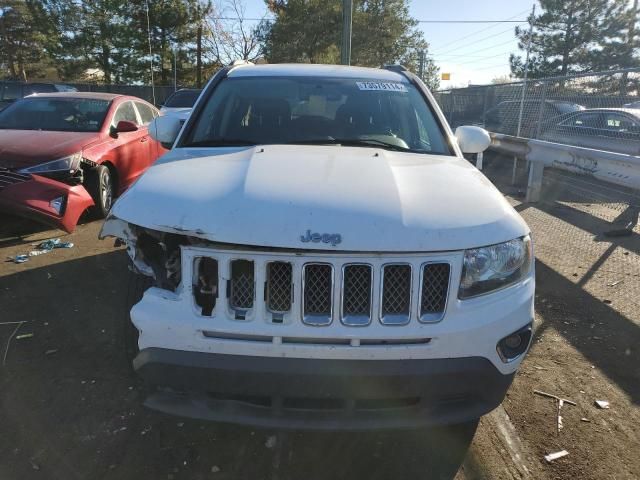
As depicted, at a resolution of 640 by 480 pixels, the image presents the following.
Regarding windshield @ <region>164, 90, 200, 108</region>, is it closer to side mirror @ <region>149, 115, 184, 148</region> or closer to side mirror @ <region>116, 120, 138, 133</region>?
side mirror @ <region>116, 120, 138, 133</region>

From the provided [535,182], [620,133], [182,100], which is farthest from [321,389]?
[182,100]

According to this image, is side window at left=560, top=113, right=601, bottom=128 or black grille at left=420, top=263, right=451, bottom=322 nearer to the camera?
black grille at left=420, top=263, right=451, bottom=322

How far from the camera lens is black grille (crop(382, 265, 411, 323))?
1.96 m

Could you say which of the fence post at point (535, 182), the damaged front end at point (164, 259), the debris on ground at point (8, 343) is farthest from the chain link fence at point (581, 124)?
the debris on ground at point (8, 343)

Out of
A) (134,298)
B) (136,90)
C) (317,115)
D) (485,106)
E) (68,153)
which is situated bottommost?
(134,298)

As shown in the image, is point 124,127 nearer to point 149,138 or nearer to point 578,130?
point 149,138

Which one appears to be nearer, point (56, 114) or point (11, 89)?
point (56, 114)

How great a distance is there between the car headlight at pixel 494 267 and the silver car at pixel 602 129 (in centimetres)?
657

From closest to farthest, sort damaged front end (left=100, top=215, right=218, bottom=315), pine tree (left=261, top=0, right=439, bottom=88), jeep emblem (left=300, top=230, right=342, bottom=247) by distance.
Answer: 1. jeep emblem (left=300, top=230, right=342, bottom=247)
2. damaged front end (left=100, top=215, right=218, bottom=315)
3. pine tree (left=261, top=0, right=439, bottom=88)

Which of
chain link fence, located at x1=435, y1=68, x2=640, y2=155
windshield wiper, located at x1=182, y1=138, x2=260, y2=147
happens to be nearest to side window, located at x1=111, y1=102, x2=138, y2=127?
windshield wiper, located at x1=182, y1=138, x2=260, y2=147

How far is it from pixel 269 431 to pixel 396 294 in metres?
1.09

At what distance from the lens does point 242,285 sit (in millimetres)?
2000

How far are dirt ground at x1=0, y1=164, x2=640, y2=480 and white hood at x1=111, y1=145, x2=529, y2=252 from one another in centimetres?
114

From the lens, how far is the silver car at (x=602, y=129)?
24.4ft
